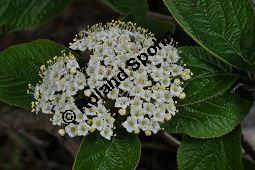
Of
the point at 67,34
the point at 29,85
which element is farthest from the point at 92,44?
the point at 67,34

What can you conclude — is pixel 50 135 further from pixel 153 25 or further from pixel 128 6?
pixel 153 25

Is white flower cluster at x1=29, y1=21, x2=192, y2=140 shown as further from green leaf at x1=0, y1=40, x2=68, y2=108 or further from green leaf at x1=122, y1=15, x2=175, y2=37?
green leaf at x1=122, y1=15, x2=175, y2=37

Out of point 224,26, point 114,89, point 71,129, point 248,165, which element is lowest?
point 248,165

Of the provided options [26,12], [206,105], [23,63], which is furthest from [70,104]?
[26,12]

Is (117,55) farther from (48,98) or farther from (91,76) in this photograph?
(48,98)

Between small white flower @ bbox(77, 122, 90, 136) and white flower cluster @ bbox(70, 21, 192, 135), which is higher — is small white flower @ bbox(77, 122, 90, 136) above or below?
below

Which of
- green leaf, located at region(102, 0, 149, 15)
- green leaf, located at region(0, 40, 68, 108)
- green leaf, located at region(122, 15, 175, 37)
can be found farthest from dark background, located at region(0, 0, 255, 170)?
green leaf, located at region(0, 40, 68, 108)
